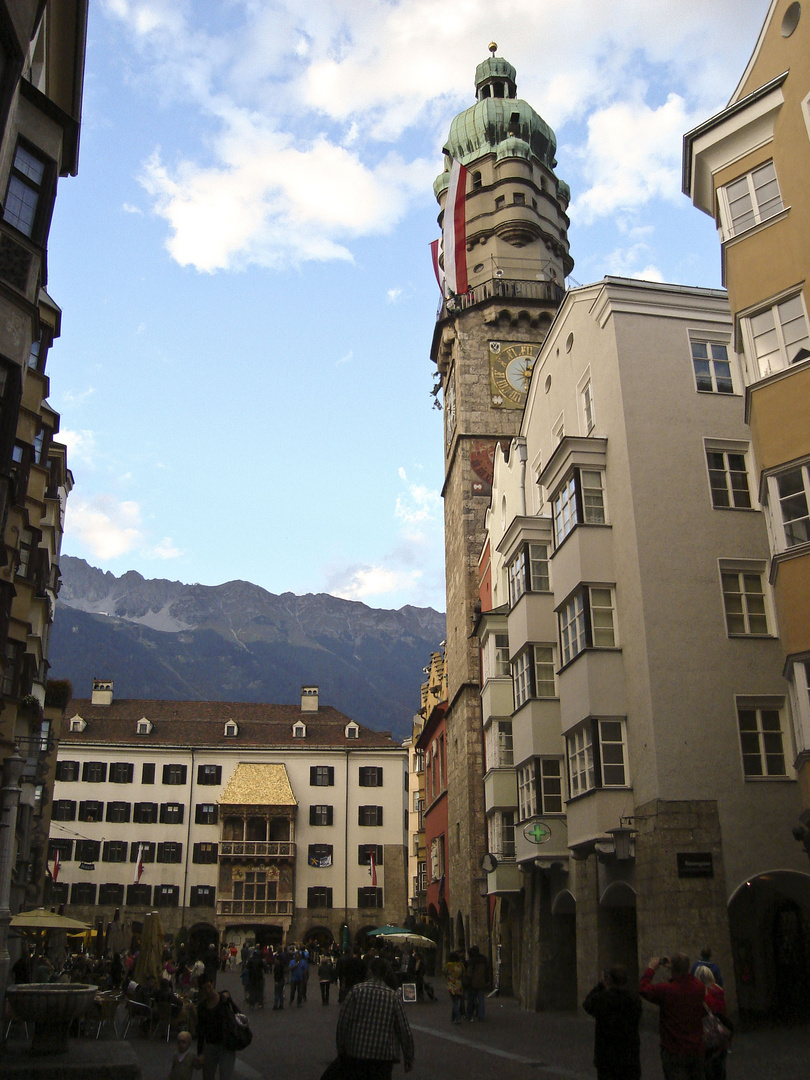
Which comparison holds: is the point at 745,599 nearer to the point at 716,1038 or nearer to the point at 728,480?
the point at 728,480

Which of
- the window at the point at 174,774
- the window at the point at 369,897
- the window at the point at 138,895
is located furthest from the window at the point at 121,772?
the window at the point at 369,897

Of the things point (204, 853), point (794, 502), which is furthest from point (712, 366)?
point (204, 853)

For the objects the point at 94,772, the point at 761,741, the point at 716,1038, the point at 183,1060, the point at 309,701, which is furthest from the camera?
the point at 309,701

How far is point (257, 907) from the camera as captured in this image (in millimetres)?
64125

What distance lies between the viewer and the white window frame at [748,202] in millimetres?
18281

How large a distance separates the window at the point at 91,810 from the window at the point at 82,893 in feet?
13.4

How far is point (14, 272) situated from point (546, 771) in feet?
60.4

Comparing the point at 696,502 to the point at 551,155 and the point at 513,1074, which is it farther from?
the point at 551,155

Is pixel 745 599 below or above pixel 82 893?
above

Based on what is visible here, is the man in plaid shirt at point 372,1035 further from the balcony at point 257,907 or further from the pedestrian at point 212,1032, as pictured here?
the balcony at point 257,907

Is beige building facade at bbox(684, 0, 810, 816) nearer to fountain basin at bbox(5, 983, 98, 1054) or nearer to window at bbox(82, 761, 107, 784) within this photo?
fountain basin at bbox(5, 983, 98, 1054)

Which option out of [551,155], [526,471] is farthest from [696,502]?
[551,155]

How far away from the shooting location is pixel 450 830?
47094mm

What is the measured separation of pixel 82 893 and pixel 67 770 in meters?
8.24
